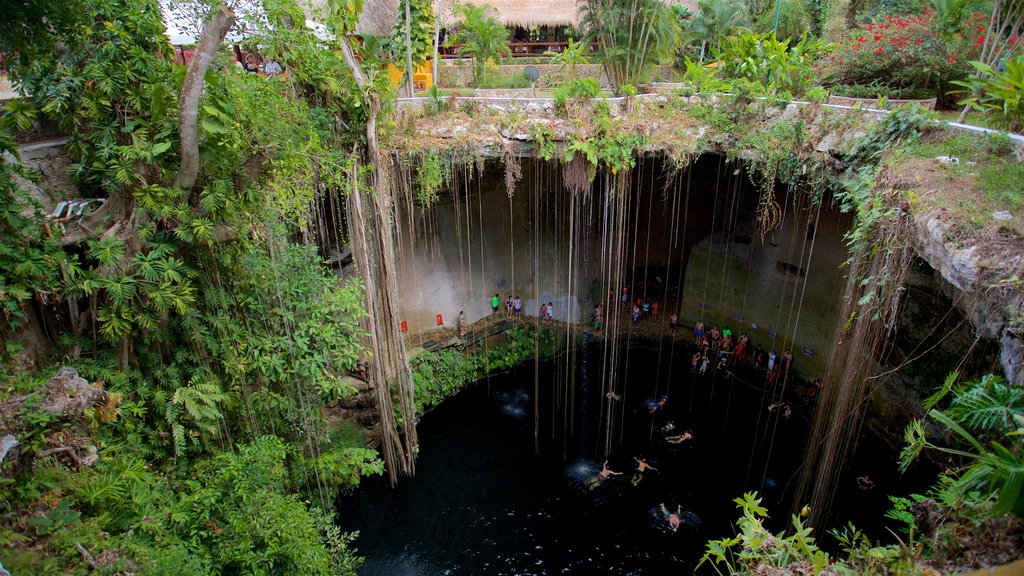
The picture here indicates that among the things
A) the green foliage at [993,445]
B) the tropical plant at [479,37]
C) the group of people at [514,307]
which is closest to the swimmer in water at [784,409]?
the group of people at [514,307]

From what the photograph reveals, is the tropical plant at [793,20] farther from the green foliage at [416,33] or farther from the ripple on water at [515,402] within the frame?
the ripple on water at [515,402]

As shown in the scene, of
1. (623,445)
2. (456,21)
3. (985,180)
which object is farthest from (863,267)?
(456,21)

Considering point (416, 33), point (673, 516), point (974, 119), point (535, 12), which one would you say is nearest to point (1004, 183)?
point (974, 119)

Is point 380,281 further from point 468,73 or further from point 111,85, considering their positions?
point 468,73

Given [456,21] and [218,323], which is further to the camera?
[456,21]

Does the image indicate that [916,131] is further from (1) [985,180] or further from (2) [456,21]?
(2) [456,21]
